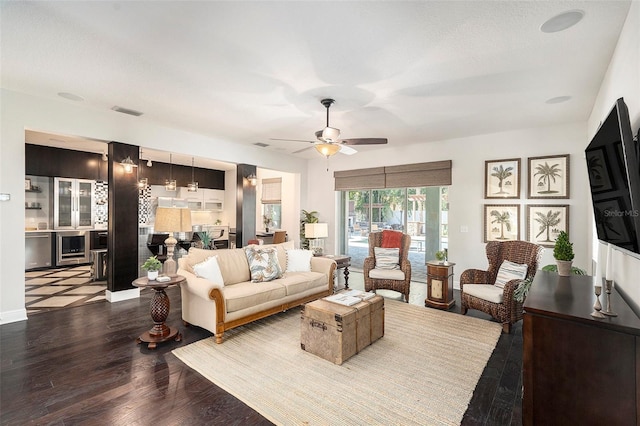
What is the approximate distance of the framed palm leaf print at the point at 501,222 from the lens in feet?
17.0

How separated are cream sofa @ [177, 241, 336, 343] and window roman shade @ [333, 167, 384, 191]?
2783 millimetres

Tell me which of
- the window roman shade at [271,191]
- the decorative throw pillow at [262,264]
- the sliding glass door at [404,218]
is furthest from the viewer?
the window roman shade at [271,191]

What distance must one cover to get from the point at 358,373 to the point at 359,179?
16.1 feet

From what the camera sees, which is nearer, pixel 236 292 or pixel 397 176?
pixel 236 292

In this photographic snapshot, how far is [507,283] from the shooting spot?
368 centimetres

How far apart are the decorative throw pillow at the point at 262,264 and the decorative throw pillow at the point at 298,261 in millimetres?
398

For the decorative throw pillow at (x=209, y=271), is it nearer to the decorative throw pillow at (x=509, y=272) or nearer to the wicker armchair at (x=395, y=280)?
the wicker armchair at (x=395, y=280)

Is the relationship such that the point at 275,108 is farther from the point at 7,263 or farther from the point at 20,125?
the point at 7,263

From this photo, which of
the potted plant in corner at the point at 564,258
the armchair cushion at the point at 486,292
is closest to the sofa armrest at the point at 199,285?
the armchair cushion at the point at 486,292

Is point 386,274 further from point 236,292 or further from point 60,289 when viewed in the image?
point 60,289

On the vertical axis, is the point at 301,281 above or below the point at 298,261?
below

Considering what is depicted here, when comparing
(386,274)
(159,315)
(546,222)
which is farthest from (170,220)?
(546,222)

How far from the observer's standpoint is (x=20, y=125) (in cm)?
384

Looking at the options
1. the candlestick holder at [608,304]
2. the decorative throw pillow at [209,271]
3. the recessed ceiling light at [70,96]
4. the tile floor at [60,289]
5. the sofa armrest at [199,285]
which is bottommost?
the tile floor at [60,289]
